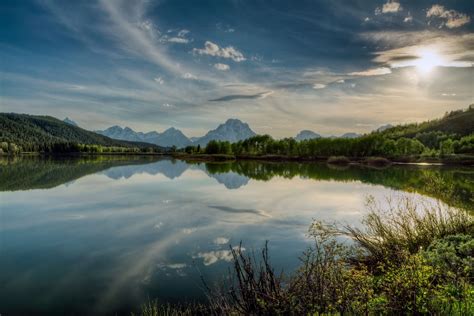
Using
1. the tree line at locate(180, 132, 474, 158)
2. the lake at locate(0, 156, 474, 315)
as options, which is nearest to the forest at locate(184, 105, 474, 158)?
the tree line at locate(180, 132, 474, 158)

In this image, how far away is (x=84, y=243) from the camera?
555 inches

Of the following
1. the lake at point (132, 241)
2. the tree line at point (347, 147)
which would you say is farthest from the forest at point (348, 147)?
the lake at point (132, 241)

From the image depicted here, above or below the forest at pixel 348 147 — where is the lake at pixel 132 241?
below

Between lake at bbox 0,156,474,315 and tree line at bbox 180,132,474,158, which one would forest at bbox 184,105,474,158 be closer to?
tree line at bbox 180,132,474,158

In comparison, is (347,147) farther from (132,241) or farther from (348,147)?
(132,241)

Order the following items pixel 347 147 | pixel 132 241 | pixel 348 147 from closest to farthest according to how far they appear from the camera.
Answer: pixel 132 241 < pixel 348 147 < pixel 347 147

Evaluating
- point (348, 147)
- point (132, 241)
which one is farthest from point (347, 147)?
point (132, 241)

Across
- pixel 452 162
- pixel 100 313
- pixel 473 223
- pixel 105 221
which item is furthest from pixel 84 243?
pixel 452 162

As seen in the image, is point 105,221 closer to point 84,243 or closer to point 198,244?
point 84,243

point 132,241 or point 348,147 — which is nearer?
point 132,241

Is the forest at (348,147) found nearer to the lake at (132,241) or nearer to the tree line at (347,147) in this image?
the tree line at (347,147)

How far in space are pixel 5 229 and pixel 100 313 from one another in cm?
1205

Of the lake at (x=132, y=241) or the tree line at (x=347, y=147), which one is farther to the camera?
the tree line at (x=347, y=147)

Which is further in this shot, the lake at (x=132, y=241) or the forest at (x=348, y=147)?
the forest at (x=348, y=147)
